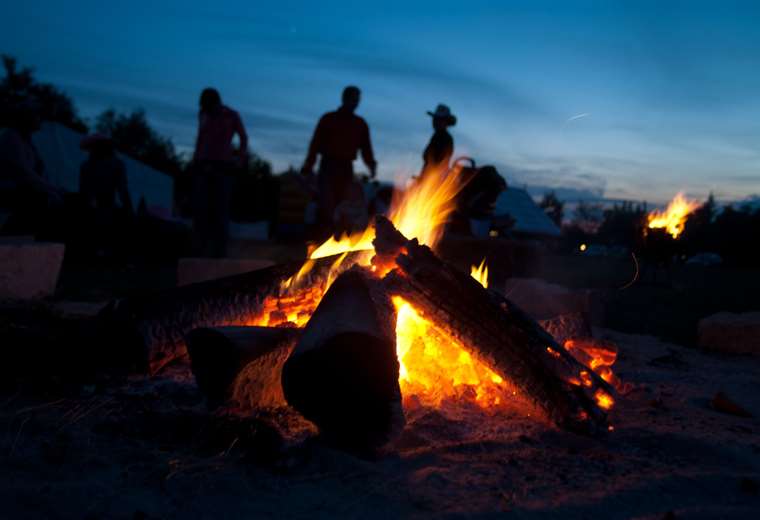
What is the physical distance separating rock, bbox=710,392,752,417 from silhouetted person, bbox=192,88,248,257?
20.5 ft

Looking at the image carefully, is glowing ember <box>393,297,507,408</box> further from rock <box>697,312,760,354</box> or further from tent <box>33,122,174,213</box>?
tent <box>33,122,174,213</box>

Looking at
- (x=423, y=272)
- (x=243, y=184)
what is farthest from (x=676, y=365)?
(x=243, y=184)

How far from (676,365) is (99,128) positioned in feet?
149

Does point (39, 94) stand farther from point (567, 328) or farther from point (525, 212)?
point (567, 328)

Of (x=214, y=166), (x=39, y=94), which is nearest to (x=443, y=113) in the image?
(x=214, y=166)

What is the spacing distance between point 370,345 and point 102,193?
8.33 meters

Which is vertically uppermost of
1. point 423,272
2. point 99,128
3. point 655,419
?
point 99,128

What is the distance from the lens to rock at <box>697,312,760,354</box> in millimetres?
4395

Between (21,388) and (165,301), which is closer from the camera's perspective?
(21,388)

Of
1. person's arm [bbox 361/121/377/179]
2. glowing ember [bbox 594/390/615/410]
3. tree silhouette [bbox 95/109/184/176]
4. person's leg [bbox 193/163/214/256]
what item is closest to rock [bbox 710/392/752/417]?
glowing ember [bbox 594/390/615/410]

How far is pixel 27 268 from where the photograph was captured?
5.34 meters

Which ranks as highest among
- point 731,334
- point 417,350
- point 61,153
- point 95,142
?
point 61,153

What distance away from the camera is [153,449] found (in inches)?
85.1

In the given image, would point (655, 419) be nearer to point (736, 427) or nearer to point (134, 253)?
point (736, 427)
